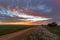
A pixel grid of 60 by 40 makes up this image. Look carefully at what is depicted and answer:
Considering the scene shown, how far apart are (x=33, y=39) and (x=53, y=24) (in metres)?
80.8

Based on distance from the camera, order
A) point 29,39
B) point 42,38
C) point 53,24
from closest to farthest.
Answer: point 29,39
point 42,38
point 53,24

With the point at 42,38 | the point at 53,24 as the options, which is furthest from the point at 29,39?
the point at 53,24

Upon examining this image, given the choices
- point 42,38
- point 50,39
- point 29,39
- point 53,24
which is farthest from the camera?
point 53,24

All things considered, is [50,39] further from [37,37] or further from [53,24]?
[53,24]

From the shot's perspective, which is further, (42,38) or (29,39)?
(42,38)

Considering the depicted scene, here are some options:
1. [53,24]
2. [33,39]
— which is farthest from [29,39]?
[53,24]

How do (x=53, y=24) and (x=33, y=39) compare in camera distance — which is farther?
(x=53, y=24)

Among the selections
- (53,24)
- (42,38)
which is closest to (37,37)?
(42,38)

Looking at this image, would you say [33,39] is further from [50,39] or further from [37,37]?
[50,39]

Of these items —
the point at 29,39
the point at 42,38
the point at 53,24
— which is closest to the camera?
the point at 29,39

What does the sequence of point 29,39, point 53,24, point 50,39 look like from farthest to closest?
1. point 53,24
2. point 50,39
3. point 29,39

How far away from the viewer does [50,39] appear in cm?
3066

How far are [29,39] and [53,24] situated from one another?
8136 centimetres

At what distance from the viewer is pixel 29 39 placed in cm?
2666
